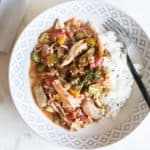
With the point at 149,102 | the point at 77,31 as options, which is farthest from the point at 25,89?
the point at 149,102

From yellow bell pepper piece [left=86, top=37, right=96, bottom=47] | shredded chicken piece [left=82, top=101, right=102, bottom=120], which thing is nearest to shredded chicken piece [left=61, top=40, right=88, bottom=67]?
yellow bell pepper piece [left=86, top=37, right=96, bottom=47]

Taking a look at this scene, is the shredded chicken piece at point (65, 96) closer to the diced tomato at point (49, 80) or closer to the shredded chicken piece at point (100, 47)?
the diced tomato at point (49, 80)

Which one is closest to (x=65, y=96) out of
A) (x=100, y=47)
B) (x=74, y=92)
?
(x=74, y=92)

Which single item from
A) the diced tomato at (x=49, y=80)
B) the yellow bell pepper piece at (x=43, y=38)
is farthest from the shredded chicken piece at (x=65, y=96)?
the yellow bell pepper piece at (x=43, y=38)

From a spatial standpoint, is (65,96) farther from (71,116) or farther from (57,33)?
(57,33)

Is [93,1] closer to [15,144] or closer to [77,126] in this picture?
[77,126]

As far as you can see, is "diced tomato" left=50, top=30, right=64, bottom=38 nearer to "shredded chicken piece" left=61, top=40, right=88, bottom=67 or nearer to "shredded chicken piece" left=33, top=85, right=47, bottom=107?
"shredded chicken piece" left=61, top=40, right=88, bottom=67

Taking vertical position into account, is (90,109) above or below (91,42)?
below
